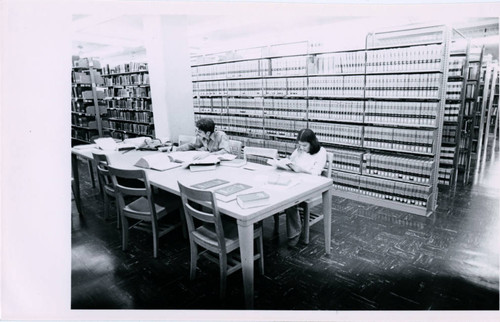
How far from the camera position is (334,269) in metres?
2.40

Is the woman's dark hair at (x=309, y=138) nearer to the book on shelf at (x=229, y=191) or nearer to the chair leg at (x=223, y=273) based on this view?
the book on shelf at (x=229, y=191)

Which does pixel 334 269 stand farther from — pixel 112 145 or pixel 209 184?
pixel 112 145

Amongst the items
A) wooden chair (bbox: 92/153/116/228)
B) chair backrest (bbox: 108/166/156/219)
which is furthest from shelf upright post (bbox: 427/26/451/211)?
wooden chair (bbox: 92/153/116/228)

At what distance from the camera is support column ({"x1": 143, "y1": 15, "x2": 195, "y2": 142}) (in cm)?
478

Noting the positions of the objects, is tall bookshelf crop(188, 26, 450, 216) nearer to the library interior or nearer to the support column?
the library interior

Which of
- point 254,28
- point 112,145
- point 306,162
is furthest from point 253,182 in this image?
point 254,28

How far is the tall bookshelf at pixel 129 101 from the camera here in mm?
6852

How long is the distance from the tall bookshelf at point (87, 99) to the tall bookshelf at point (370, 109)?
4101 millimetres

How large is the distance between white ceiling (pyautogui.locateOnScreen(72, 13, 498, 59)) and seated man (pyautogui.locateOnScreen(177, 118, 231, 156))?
3.26 metres

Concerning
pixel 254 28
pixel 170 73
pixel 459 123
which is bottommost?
pixel 459 123

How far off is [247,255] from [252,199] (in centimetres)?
33

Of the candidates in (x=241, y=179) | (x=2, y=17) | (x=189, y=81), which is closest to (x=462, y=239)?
(x=241, y=179)

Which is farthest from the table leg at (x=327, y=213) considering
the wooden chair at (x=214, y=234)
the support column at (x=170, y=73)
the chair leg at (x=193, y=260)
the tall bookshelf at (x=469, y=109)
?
the support column at (x=170, y=73)
